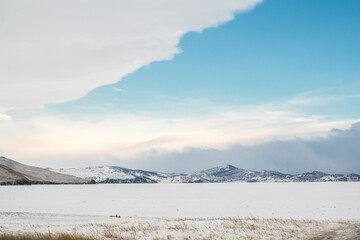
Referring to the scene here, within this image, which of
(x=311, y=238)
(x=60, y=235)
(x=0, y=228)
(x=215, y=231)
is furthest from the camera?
(x=0, y=228)

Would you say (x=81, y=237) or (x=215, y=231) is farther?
(x=215, y=231)

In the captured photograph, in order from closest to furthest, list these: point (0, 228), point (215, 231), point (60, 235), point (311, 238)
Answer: point (311, 238) → point (60, 235) → point (215, 231) → point (0, 228)

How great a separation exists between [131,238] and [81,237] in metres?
3.52

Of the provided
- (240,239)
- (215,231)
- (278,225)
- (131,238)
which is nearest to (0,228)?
(131,238)

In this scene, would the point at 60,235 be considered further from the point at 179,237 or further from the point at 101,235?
the point at 179,237

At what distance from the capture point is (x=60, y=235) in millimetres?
26656

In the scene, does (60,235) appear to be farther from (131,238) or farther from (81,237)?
(131,238)

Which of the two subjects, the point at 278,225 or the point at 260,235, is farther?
the point at 278,225

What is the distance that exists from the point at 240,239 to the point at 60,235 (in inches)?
517

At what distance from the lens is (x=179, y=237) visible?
86.6 ft

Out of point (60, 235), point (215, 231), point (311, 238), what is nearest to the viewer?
point (311, 238)

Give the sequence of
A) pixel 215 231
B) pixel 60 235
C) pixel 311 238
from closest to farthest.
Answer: pixel 311 238, pixel 60 235, pixel 215 231

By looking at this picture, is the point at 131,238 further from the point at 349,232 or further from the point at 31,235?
the point at 349,232

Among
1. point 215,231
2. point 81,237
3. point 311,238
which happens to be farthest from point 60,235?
point 311,238
